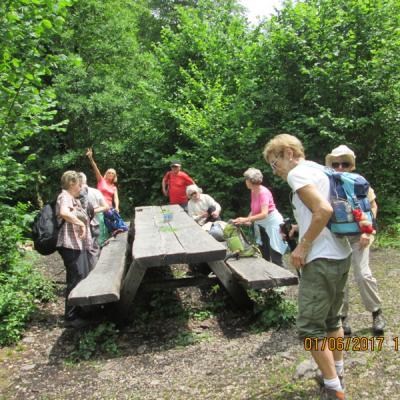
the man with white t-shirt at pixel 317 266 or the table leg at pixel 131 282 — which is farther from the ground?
the man with white t-shirt at pixel 317 266

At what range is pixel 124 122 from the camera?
12.9 meters

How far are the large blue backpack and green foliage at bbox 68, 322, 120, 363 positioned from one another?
8.25 ft

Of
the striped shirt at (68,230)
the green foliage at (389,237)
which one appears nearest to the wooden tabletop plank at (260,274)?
the striped shirt at (68,230)

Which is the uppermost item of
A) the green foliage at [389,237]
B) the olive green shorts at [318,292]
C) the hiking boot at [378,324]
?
the olive green shorts at [318,292]

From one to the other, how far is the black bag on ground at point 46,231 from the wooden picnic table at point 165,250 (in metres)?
0.92

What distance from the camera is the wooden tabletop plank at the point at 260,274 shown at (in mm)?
3773

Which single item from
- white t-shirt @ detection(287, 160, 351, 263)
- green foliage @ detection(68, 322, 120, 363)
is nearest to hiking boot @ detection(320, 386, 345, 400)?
white t-shirt @ detection(287, 160, 351, 263)

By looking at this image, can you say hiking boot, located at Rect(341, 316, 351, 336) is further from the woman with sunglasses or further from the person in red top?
the person in red top

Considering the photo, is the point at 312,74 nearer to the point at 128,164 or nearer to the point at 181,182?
the point at 181,182

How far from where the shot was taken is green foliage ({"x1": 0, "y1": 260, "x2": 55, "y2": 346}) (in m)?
4.24

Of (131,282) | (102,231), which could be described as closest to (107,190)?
(102,231)

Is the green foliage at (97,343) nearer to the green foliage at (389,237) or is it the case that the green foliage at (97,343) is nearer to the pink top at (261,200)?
the pink top at (261,200)

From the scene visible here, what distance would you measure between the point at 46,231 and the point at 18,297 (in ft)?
3.17

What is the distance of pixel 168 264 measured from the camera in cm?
368
